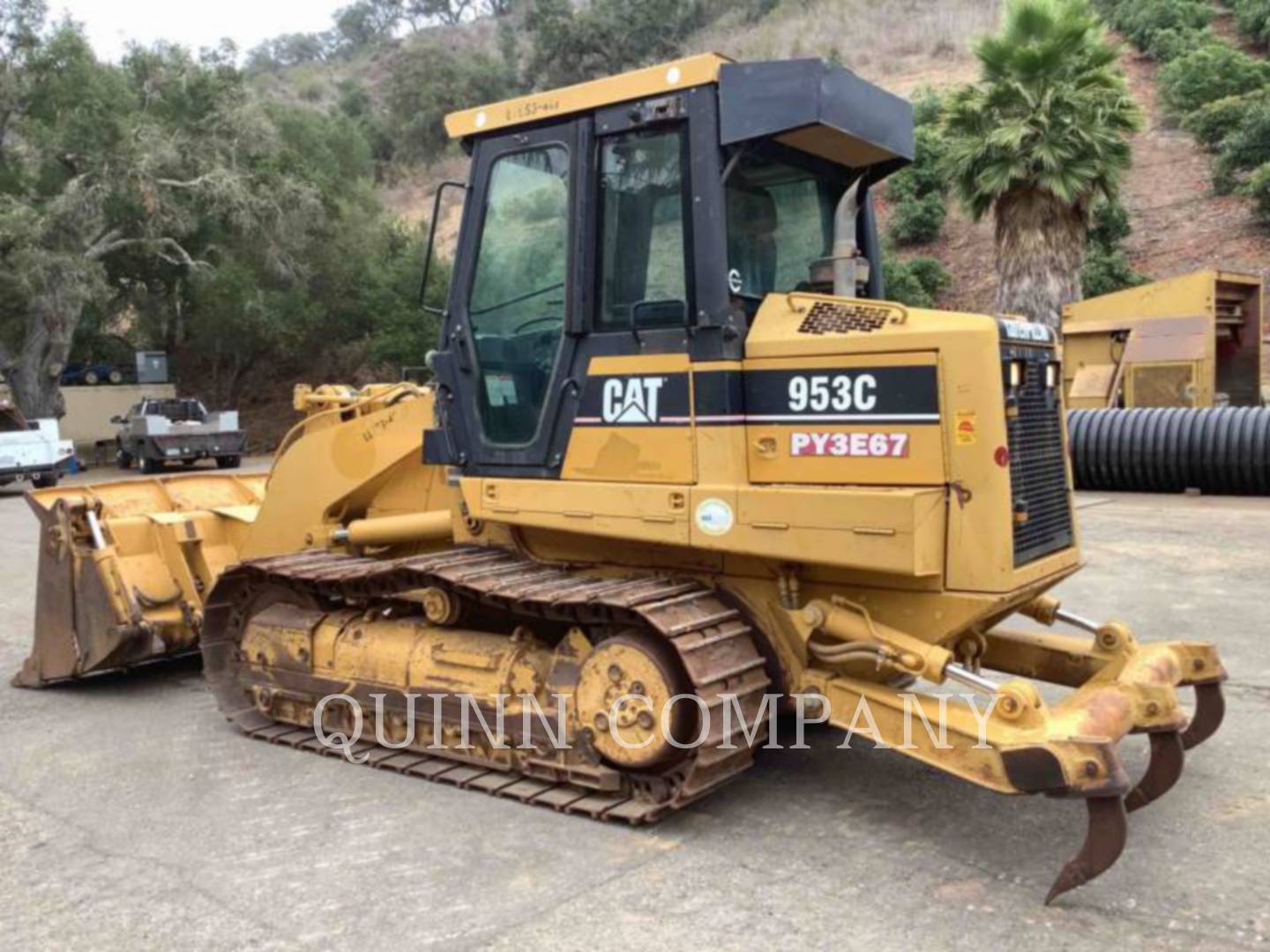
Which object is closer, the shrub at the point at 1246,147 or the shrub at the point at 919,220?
the shrub at the point at 1246,147

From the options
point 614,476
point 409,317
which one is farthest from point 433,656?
point 409,317

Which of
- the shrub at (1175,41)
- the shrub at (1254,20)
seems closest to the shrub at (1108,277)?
the shrub at (1175,41)

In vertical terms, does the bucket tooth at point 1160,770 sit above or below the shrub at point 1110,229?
below

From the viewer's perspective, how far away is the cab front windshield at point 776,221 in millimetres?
4543

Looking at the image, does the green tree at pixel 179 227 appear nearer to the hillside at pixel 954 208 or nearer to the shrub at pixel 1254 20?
the hillside at pixel 954 208

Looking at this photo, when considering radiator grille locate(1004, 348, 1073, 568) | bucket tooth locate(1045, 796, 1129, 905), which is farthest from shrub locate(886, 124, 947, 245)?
bucket tooth locate(1045, 796, 1129, 905)

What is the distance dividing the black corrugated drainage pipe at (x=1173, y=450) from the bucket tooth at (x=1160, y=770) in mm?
9865

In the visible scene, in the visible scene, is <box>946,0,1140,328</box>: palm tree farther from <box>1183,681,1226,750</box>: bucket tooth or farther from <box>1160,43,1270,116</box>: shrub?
<box>1183,681,1226,750</box>: bucket tooth

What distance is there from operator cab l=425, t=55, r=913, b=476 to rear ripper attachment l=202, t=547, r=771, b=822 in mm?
638

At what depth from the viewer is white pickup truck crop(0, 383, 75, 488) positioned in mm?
20094

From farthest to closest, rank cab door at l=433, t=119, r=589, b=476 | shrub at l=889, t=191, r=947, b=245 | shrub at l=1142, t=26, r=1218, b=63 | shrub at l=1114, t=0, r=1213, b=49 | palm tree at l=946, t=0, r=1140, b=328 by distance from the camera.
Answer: shrub at l=1114, t=0, r=1213, b=49 → shrub at l=1142, t=26, r=1218, b=63 → shrub at l=889, t=191, r=947, b=245 → palm tree at l=946, t=0, r=1140, b=328 → cab door at l=433, t=119, r=589, b=476

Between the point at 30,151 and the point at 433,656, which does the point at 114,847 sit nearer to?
the point at 433,656

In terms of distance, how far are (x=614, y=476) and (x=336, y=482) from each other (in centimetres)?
210

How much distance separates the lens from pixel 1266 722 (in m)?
5.39
